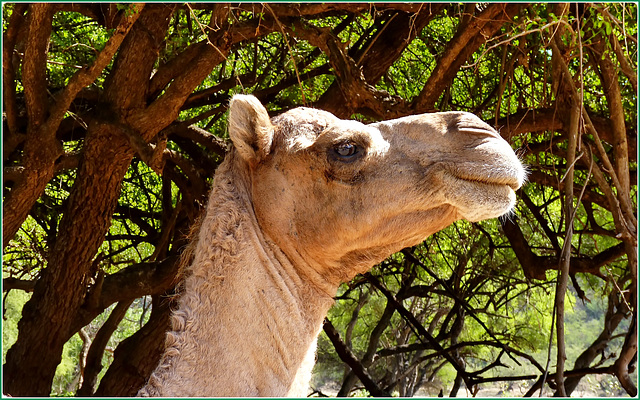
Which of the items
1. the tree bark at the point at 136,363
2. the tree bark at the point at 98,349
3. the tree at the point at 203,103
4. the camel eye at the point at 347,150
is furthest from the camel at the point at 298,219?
the tree bark at the point at 98,349

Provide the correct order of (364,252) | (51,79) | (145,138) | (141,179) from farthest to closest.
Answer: (141,179)
(51,79)
(145,138)
(364,252)

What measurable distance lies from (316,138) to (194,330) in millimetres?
894

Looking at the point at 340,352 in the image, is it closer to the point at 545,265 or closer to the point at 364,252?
the point at 545,265

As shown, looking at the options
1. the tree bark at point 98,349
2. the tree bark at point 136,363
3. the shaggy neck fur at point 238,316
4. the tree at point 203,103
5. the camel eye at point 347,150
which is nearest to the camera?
the shaggy neck fur at point 238,316

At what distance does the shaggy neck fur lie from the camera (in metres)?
2.87

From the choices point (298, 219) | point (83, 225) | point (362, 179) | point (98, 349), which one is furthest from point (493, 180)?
point (98, 349)

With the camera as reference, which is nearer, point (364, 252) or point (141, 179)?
point (364, 252)

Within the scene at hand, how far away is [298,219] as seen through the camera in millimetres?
3191

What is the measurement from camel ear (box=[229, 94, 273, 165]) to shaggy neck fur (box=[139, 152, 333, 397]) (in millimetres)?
121

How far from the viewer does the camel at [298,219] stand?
2910 mm

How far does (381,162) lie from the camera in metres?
3.10

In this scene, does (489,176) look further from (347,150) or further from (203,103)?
(203,103)

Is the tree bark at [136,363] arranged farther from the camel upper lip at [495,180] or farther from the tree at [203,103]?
the camel upper lip at [495,180]

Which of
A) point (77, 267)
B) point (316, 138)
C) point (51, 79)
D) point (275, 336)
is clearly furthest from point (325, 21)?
point (275, 336)
